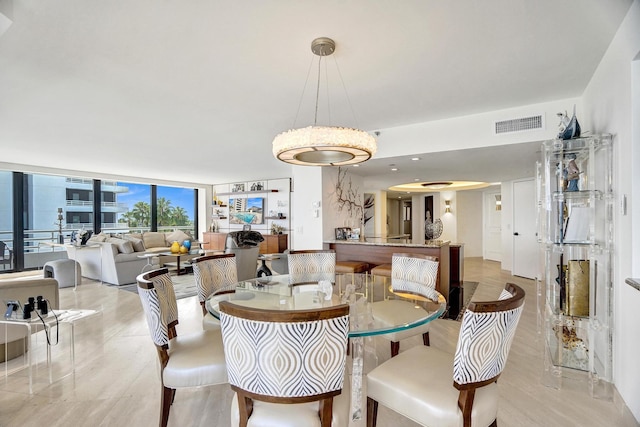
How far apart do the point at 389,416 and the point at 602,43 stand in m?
2.96

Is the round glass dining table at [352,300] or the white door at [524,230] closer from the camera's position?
the round glass dining table at [352,300]

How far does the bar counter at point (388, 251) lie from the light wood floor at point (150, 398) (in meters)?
1.40

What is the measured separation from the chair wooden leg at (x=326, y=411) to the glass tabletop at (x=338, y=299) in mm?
367

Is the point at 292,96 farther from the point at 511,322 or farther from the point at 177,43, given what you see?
the point at 511,322

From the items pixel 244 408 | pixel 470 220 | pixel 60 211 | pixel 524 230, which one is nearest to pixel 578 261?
pixel 244 408

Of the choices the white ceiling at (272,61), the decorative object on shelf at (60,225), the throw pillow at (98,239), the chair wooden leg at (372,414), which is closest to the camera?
the chair wooden leg at (372,414)

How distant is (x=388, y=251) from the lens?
16.0 feet

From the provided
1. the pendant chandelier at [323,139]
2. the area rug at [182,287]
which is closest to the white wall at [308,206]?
the area rug at [182,287]

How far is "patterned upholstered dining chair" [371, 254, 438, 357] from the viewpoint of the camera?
1.90 m

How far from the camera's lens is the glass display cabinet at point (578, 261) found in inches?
88.4

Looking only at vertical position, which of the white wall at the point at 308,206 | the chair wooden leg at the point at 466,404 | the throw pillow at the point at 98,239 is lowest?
the chair wooden leg at the point at 466,404

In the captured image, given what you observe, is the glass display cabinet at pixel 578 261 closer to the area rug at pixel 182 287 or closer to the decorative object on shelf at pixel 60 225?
the area rug at pixel 182 287

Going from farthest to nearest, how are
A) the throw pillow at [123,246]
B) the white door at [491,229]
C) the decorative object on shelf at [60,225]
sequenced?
the white door at [491,229] → the decorative object on shelf at [60,225] → the throw pillow at [123,246]

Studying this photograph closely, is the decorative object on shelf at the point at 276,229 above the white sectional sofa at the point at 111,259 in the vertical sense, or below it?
above
